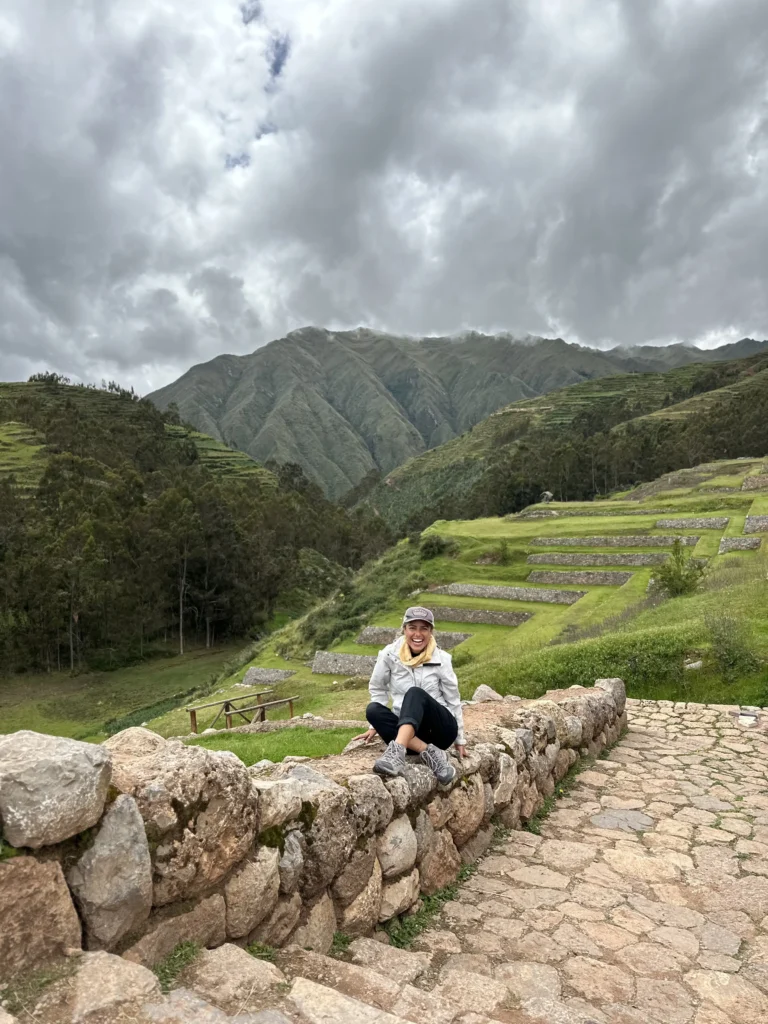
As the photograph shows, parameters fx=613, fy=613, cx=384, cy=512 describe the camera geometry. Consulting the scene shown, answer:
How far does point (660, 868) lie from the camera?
4.71m

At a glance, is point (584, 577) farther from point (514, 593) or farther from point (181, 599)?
point (181, 599)

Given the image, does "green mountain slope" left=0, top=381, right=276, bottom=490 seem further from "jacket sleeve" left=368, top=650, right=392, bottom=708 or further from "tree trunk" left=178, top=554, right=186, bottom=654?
"jacket sleeve" left=368, top=650, right=392, bottom=708

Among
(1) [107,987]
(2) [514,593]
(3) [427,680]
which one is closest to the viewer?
(1) [107,987]

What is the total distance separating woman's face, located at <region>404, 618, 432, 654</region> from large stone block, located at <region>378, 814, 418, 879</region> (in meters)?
1.23

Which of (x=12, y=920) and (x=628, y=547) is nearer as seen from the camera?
(x=12, y=920)

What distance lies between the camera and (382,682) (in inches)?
191

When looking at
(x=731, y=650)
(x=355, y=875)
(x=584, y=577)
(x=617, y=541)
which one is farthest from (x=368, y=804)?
(x=617, y=541)

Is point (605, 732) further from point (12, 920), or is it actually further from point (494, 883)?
point (12, 920)

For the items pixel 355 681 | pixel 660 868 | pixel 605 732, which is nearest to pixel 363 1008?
pixel 660 868

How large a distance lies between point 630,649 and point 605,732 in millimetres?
3976

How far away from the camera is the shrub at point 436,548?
33.7 meters

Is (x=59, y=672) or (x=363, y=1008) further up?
(x=363, y=1008)

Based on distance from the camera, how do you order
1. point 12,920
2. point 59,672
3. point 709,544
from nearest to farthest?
point 12,920, point 709,544, point 59,672

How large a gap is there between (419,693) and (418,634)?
449 mm
